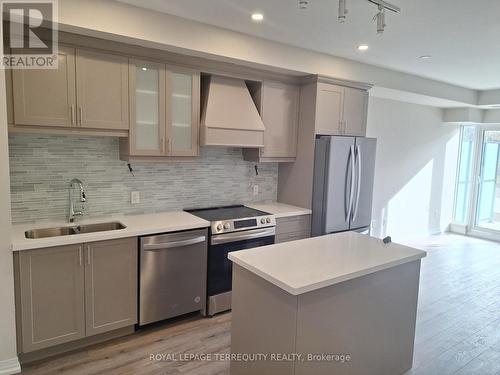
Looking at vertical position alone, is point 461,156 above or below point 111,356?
above

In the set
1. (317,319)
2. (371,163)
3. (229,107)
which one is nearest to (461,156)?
(371,163)

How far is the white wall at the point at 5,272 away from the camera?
228 cm

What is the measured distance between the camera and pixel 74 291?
2.62 m

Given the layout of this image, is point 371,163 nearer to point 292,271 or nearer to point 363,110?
point 363,110

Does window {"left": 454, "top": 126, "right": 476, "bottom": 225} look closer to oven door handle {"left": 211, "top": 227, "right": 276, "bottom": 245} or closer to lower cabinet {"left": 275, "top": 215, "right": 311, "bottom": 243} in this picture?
lower cabinet {"left": 275, "top": 215, "right": 311, "bottom": 243}

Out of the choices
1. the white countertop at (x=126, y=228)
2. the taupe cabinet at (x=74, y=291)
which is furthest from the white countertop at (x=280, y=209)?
the taupe cabinet at (x=74, y=291)

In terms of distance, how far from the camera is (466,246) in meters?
6.18

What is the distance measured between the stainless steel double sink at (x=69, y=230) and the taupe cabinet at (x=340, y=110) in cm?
236

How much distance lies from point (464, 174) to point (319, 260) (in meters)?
6.54

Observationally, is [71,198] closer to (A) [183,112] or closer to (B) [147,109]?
(B) [147,109]

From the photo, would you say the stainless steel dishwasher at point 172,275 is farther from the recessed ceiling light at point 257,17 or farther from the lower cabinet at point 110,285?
the recessed ceiling light at point 257,17

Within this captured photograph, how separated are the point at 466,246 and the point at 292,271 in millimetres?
5592

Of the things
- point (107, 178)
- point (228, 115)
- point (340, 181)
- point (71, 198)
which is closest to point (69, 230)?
point (71, 198)

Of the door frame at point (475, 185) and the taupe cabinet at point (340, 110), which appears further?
the door frame at point (475, 185)
